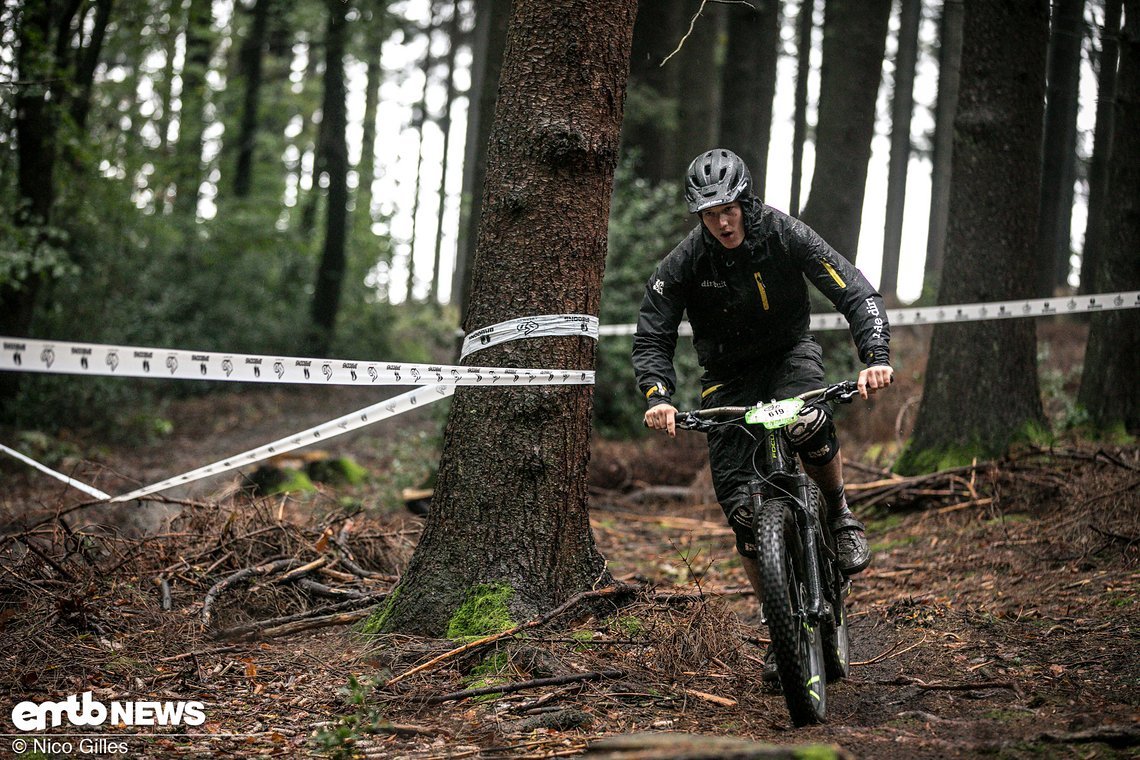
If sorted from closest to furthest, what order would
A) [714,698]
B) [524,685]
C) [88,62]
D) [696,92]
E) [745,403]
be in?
1. [524,685]
2. [714,698]
3. [745,403]
4. [88,62]
5. [696,92]

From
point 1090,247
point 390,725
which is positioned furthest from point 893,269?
point 390,725

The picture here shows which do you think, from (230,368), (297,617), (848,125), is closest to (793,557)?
(297,617)

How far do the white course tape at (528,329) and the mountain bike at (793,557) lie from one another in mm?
848

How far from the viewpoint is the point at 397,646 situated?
445 centimetres

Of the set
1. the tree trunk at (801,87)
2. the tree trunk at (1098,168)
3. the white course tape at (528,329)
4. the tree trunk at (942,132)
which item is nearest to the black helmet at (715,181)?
the white course tape at (528,329)

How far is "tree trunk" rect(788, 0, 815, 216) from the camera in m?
21.1

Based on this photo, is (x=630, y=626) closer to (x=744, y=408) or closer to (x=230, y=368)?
(x=744, y=408)

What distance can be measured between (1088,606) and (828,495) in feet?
6.06

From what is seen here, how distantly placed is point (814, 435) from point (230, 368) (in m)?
2.71

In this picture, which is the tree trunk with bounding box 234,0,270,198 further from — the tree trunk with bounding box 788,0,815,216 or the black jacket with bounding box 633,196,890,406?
the black jacket with bounding box 633,196,890,406

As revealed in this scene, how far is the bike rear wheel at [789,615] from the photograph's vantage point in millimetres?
3719

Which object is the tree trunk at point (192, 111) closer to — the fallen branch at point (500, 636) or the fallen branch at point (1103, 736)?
the fallen branch at point (500, 636)

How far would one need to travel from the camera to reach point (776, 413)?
407 centimetres

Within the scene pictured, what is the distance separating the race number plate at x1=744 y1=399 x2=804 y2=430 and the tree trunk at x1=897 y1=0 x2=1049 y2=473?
4515 millimetres
